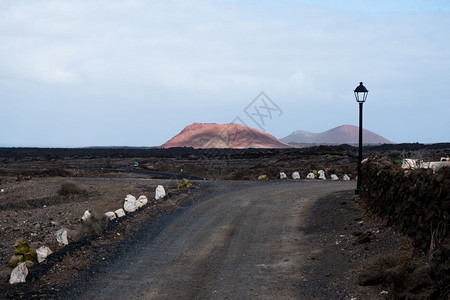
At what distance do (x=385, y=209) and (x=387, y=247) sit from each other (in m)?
2.37

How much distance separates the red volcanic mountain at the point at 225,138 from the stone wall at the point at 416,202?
126 m

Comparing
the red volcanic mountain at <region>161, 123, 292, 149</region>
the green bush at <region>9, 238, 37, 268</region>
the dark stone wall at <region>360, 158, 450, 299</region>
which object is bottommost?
the green bush at <region>9, 238, 37, 268</region>

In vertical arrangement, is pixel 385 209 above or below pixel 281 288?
above

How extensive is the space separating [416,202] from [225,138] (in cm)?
14622

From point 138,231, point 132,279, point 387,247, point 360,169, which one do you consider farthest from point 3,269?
point 360,169

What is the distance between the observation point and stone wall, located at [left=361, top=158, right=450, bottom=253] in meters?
8.37

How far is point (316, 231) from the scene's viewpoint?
43.5 feet

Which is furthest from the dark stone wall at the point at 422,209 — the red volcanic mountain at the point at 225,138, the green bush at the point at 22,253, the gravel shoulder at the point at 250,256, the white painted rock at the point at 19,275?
the red volcanic mountain at the point at 225,138

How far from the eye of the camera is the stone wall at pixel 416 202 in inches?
329

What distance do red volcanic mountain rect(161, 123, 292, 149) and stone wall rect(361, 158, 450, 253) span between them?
413ft

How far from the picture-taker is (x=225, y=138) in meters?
156

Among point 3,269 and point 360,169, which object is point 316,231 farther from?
point 3,269

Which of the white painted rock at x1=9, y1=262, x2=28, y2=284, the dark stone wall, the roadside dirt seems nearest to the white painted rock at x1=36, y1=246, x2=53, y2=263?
the roadside dirt

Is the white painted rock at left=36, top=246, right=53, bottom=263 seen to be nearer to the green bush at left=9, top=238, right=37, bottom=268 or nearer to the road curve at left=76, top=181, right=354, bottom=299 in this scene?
the green bush at left=9, top=238, right=37, bottom=268
